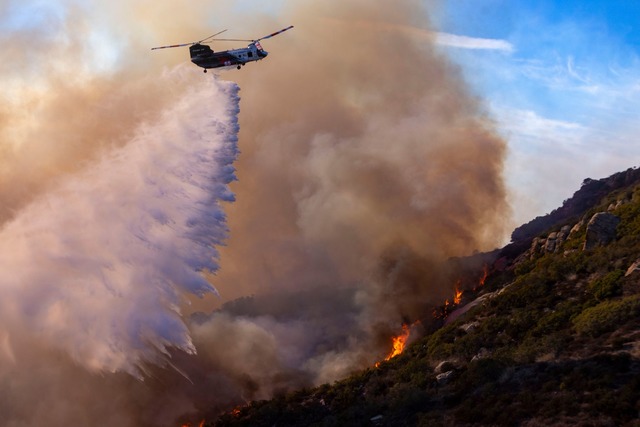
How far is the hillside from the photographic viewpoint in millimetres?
30438

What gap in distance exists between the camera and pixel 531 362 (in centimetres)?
3706

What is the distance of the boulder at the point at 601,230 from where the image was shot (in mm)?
59250

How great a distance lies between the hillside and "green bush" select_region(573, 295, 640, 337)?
0.08m

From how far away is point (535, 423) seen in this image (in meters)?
28.5

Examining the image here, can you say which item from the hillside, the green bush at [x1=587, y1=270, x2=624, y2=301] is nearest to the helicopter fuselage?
the hillside

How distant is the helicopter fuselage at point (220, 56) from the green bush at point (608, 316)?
40.2 meters

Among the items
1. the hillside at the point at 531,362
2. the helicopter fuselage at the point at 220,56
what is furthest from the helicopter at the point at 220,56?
the hillside at the point at 531,362

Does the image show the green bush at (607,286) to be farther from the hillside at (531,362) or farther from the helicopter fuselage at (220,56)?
the helicopter fuselage at (220,56)

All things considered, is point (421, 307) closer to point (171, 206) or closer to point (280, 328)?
point (280, 328)

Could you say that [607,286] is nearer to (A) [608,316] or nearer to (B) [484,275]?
(A) [608,316]

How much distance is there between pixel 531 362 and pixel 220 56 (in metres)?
40.6

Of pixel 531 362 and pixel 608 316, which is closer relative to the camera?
pixel 531 362

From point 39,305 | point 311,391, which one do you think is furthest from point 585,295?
point 39,305

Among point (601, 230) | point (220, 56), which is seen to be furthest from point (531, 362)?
point (220, 56)
